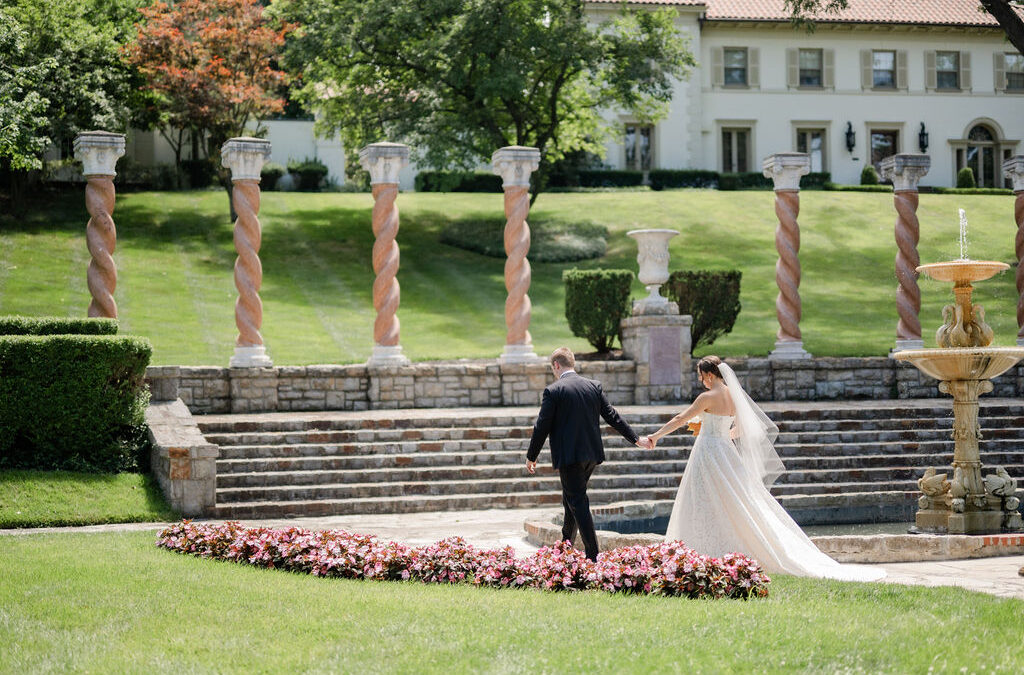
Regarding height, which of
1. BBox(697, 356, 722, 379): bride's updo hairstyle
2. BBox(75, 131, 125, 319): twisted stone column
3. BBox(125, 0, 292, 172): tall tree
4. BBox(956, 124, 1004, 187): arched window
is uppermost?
BBox(125, 0, 292, 172): tall tree

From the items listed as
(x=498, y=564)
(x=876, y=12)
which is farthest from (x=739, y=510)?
(x=876, y=12)

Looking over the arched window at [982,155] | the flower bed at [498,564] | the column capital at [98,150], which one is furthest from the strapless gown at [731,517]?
the arched window at [982,155]

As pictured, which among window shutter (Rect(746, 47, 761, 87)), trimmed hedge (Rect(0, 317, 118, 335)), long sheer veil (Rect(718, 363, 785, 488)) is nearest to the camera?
long sheer veil (Rect(718, 363, 785, 488))

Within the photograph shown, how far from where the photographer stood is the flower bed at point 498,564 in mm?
7164

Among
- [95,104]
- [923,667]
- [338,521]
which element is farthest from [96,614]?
[95,104]

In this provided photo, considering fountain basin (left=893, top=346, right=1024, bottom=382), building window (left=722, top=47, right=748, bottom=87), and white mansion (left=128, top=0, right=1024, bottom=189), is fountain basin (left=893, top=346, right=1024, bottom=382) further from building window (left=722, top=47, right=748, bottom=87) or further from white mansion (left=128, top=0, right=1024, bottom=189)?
building window (left=722, top=47, right=748, bottom=87)

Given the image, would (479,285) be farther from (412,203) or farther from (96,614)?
(96,614)

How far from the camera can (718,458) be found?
893cm

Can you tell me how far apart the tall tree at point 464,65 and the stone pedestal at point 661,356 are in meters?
11.5

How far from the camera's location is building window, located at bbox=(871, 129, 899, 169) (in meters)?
45.9

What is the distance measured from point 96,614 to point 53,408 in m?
7.20

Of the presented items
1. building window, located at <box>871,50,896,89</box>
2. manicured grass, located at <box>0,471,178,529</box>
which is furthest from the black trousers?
building window, located at <box>871,50,896,89</box>

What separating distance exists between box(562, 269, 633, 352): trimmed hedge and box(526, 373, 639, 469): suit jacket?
428 inches

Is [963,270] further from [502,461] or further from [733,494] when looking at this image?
[502,461]
